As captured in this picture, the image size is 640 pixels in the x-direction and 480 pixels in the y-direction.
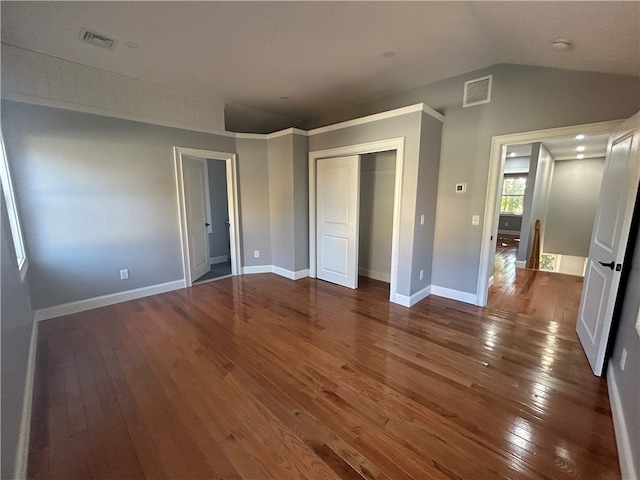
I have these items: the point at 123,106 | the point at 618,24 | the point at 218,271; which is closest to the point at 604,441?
the point at 618,24

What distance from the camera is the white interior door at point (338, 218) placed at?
152 inches

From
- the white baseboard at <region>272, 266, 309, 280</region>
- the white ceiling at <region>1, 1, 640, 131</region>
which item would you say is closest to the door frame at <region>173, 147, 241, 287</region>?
the white baseboard at <region>272, 266, 309, 280</region>

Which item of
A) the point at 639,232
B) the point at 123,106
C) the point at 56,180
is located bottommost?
the point at 639,232

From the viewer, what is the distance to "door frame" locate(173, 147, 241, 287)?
3.81m

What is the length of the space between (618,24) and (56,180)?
16.9 feet

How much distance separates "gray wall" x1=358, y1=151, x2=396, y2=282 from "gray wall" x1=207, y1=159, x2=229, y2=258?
287 cm

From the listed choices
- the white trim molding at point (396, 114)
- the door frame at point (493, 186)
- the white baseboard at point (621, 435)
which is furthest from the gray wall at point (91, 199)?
the white baseboard at point (621, 435)

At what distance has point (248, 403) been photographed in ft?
5.99

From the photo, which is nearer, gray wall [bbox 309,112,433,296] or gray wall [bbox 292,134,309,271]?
gray wall [bbox 309,112,433,296]

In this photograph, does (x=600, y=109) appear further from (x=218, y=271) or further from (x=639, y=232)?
(x=218, y=271)

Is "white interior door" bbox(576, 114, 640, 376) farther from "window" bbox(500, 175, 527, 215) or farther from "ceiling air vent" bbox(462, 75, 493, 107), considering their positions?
"window" bbox(500, 175, 527, 215)

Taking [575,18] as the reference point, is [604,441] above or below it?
below

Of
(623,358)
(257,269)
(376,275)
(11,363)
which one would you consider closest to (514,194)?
(376,275)

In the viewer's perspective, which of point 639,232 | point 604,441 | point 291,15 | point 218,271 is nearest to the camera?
point 604,441
